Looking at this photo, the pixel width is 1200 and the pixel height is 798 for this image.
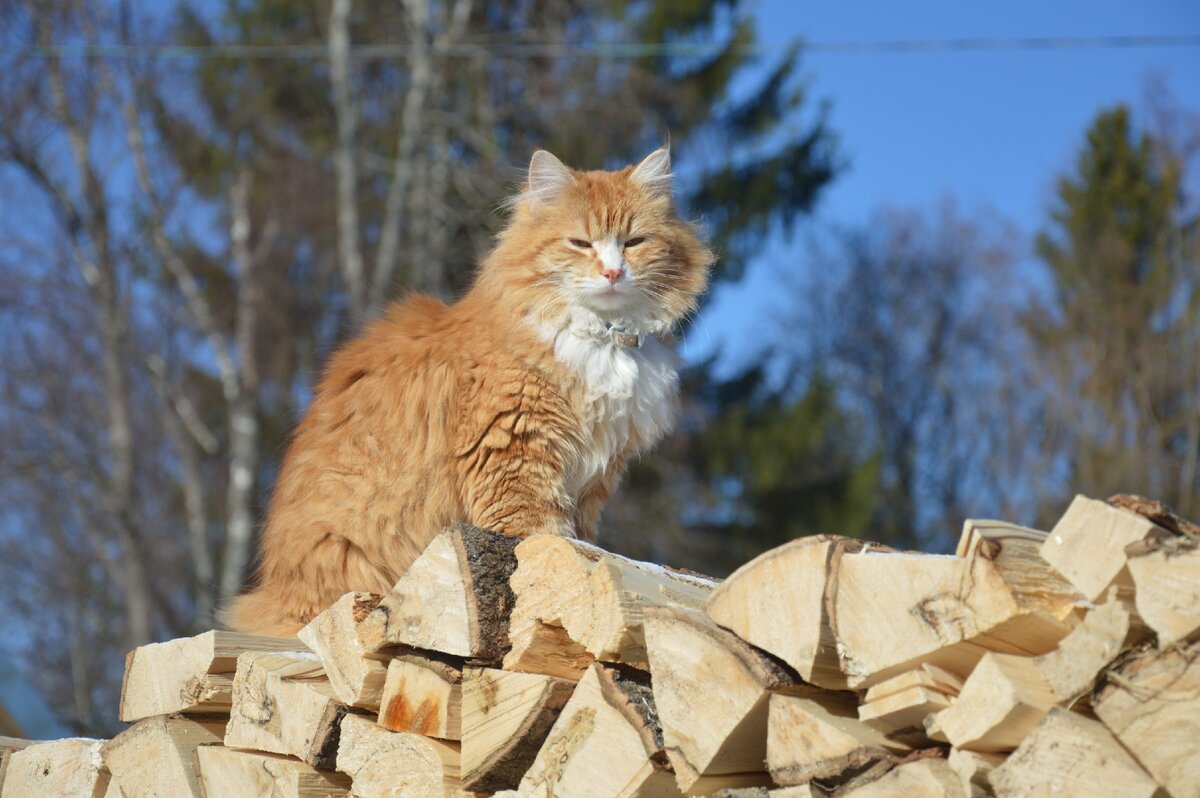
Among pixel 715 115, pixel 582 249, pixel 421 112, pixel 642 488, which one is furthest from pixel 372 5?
pixel 582 249

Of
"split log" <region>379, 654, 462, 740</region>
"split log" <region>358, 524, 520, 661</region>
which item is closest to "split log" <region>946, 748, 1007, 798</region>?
"split log" <region>358, 524, 520, 661</region>

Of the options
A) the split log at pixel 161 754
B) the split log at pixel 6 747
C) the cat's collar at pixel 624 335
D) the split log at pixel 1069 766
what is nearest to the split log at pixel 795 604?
the split log at pixel 1069 766

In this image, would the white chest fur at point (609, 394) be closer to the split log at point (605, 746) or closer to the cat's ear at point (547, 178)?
the cat's ear at point (547, 178)

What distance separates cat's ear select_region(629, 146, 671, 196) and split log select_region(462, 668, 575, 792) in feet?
7.99

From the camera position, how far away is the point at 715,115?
16.1 m

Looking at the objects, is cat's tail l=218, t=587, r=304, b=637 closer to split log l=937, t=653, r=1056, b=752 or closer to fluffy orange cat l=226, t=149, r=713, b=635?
fluffy orange cat l=226, t=149, r=713, b=635

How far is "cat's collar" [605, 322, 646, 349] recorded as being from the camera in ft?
13.2

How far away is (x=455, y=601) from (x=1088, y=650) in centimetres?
129

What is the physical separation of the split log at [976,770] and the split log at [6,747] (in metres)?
3.05

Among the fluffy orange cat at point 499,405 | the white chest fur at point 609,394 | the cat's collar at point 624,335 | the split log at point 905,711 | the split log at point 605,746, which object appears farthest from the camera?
the cat's collar at point 624,335

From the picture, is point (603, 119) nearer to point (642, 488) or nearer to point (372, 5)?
point (372, 5)

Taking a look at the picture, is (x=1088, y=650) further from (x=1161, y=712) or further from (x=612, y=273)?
(x=612, y=273)

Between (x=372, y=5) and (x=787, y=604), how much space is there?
13934mm

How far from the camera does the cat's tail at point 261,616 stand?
3484 millimetres
